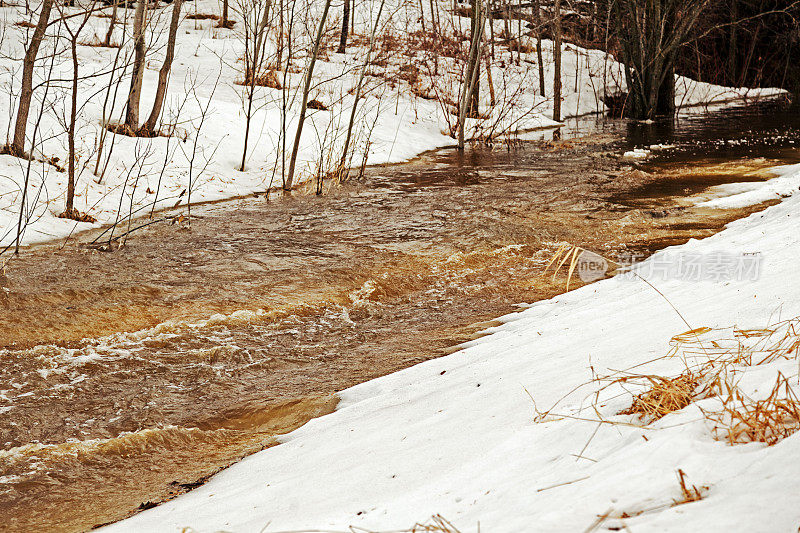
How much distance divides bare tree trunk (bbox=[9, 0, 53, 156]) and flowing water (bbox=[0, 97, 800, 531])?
2.28 metres

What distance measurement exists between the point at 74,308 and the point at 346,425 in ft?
10.7

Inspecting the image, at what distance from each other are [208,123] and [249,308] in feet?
24.2

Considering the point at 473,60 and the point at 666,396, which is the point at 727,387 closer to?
the point at 666,396

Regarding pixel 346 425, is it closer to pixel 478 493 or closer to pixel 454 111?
pixel 478 493

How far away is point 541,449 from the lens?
212 cm

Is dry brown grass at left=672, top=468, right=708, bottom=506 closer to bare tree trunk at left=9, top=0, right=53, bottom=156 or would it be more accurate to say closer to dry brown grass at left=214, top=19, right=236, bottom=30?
bare tree trunk at left=9, top=0, right=53, bottom=156

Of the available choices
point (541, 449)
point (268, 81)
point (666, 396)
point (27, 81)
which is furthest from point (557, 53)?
point (541, 449)

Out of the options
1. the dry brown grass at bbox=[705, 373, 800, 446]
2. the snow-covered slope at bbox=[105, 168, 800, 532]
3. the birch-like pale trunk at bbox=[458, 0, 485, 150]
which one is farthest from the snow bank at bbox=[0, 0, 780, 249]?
the dry brown grass at bbox=[705, 373, 800, 446]

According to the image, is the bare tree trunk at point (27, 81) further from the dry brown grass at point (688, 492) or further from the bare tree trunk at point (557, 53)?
the bare tree trunk at point (557, 53)

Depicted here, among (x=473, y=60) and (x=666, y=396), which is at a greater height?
(x=473, y=60)

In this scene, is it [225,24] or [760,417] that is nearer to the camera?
[760,417]

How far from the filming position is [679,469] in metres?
1.60

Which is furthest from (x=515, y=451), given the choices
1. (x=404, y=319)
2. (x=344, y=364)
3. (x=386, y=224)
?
(x=386, y=224)

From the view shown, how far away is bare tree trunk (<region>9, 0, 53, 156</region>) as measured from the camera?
7879 millimetres
